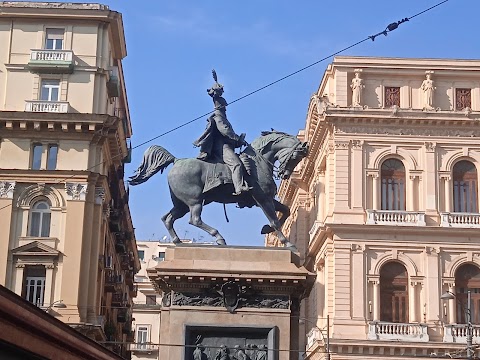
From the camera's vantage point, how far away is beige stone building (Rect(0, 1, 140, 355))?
162 feet

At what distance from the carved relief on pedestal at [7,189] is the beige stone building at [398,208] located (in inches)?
640

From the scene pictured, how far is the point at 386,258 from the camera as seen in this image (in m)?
54.4

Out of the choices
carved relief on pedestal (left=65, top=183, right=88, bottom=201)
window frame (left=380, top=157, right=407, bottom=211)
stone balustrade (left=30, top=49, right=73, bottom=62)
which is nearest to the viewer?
carved relief on pedestal (left=65, top=183, right=88, bottom=201)

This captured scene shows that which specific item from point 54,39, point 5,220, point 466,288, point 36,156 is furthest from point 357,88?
point 5,220

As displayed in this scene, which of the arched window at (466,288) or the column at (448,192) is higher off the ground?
the column at (448,192)

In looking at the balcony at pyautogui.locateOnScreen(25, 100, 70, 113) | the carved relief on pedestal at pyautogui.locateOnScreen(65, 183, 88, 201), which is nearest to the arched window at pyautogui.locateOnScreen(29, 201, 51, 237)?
the carved relief on pedestal at pyautogui.locateOnScreen(65, 183, 88, 201)

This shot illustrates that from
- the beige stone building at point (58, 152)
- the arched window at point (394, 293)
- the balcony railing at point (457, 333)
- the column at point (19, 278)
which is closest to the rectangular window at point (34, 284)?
the beige stone building at point (58, 152)

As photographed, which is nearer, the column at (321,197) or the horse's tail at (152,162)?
the horse's tail at (152,162)

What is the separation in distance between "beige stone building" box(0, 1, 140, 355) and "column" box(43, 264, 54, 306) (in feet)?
0.18

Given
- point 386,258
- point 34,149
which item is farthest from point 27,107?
point 386,258

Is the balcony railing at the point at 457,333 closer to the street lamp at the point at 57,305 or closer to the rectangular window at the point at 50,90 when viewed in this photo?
the street lamp at the point at 57,305

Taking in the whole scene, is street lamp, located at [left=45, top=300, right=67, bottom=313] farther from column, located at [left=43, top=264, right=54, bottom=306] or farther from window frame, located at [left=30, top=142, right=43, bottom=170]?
window frame, located at [left=30, top=142, right=43, bottom=170]

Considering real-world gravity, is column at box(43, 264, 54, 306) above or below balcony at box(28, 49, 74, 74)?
below

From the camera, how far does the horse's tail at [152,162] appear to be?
24594mm
